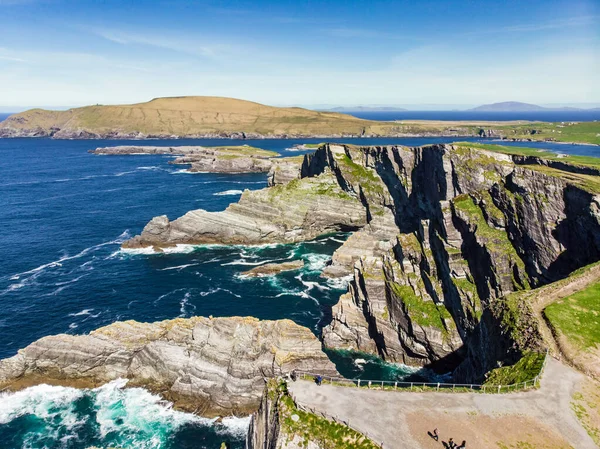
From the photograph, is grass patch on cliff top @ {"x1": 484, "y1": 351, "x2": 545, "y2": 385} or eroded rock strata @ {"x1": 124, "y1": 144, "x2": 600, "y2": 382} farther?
eroded rock strata @ {"x1": 124, "y1": 144, "x2": 600, "y2": 382}

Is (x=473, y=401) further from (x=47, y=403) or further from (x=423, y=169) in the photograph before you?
(x=423, y=169)

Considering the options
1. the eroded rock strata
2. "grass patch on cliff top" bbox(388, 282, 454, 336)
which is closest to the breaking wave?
the eroded rock strata

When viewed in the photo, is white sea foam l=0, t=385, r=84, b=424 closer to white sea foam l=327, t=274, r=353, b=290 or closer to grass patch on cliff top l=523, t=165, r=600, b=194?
white sea foam l=327, t=274, r=353, b=290

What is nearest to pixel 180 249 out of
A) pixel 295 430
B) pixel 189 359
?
pixel 189 359

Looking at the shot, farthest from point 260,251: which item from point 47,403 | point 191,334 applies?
point 47,403

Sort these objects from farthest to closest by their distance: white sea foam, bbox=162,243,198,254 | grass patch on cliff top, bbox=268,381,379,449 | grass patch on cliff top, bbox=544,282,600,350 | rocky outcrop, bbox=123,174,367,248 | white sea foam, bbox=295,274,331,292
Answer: rocky outcrop, bbox=123,174,367,248, white sea foam, bbox=162,243,198,254, white sea foam, bbox=295,274,331,292, grass patch on cliff top, bbox=544,282,600,350, grass patch on cliff top, bbox=268,381,379,449

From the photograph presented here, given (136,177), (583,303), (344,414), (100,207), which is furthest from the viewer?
(136,177)

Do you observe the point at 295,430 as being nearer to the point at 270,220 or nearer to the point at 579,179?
the point at 579,179

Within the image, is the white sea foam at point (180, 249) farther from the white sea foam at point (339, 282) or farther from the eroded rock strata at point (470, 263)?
the white sea foam at point (339, 282)

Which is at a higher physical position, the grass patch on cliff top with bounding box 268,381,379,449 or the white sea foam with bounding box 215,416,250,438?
the grass patch on cliff top with bounding box 268,381,379,449
